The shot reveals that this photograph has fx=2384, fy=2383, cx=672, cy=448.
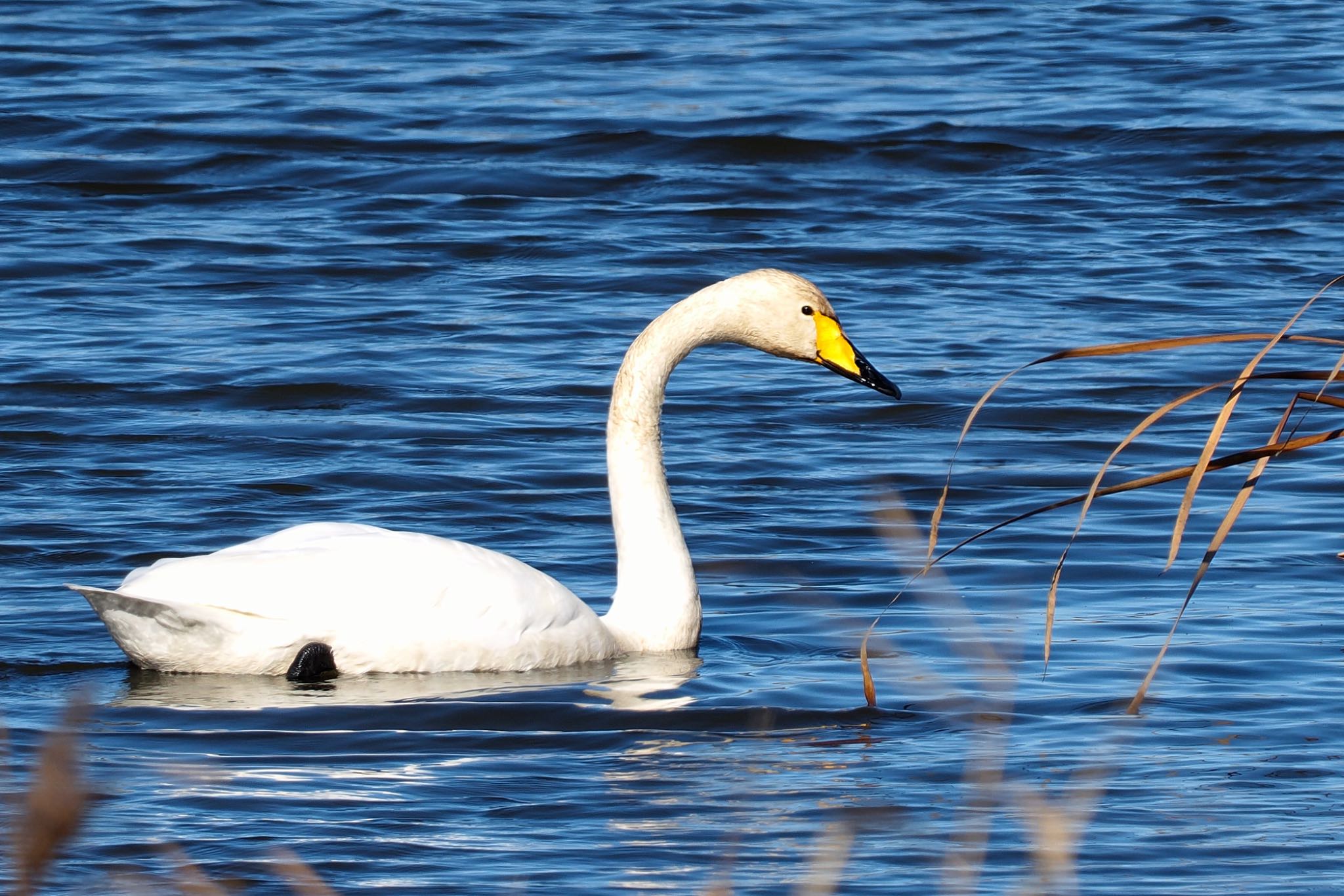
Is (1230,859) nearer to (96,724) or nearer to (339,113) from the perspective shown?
(96,724)

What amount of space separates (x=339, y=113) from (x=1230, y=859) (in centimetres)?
1178

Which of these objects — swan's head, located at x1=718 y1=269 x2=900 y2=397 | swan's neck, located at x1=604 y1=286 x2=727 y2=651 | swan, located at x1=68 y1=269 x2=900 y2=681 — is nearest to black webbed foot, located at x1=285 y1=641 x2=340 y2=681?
swan, located at x1=68 y1=269 x2=900 y2=681

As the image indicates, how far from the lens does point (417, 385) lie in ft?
31.0

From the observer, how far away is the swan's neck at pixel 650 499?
6.30m

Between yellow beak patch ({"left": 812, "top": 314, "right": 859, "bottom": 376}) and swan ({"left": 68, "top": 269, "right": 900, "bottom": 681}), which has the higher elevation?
yellow beak patch ({"left": 812, "top": 314, "right": 859, "bottom": 376})

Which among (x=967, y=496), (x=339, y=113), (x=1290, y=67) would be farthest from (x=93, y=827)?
(x=1290, y=67)

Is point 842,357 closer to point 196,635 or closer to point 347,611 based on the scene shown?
point 347,611

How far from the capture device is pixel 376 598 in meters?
5.67

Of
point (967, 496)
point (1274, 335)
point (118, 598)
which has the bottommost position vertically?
point (967, 496)

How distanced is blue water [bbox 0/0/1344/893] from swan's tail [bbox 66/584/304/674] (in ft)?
0.27

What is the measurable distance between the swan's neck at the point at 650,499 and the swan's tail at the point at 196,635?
0.99 m

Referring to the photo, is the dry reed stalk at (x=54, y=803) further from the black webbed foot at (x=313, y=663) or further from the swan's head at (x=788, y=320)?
the swan's head at (x=788, y=320)

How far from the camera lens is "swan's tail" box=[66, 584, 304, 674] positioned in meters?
5.57

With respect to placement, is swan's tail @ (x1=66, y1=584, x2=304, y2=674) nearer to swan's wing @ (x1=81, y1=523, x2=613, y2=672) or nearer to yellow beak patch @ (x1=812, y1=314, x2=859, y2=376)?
swan's wing @ (x1=81, y1=523, x2=613, y2=672)
